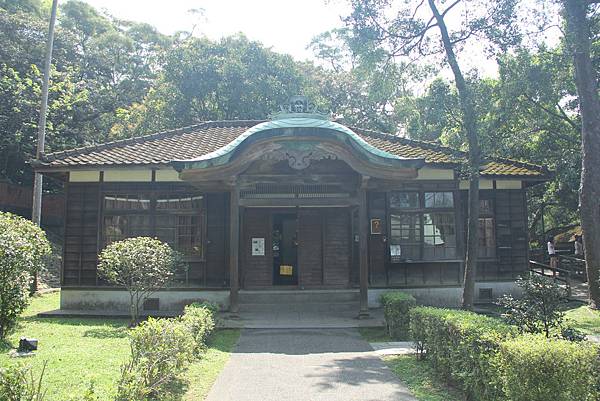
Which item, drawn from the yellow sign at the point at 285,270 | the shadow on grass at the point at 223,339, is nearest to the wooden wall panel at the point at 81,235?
the shadow on grass at the point at 223,339

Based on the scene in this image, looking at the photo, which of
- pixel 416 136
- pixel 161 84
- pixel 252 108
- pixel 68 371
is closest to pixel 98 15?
pixel 161 84

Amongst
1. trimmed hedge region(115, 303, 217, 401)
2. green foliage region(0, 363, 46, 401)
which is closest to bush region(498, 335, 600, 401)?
trimmed hedge region(115, 303, 217, 401)

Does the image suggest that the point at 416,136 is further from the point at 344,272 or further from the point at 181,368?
the point at 181,368

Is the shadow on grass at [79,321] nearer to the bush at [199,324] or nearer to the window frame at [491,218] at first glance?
the bush at [199,324]

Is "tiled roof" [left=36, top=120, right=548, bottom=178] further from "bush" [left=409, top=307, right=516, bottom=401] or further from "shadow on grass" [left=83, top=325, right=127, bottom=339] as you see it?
"bush" [left=409, top=307, right=516, bottom=401]

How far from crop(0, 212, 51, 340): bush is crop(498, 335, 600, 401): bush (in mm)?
8406

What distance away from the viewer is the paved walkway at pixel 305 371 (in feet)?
19.1

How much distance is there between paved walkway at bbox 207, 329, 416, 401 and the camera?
581cm

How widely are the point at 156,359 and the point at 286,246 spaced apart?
29.4ft

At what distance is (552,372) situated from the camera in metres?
4.32

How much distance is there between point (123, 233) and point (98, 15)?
95.3ft

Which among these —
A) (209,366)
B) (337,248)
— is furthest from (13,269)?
(337,248)

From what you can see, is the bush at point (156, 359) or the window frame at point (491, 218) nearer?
the bush at point (156, 359)

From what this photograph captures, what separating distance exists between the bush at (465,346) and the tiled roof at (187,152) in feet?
20.0
